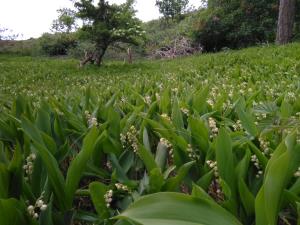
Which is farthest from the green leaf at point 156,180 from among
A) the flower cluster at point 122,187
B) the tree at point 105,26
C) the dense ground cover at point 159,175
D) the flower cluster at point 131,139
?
the tree at point 105,26

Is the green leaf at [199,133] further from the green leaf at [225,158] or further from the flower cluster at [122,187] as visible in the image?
the flower cluster at [122,187]

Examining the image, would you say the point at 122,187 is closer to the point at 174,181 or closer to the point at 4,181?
the point at 174,181

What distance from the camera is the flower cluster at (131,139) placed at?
1970 mm

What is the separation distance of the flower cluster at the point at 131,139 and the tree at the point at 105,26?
12.9m

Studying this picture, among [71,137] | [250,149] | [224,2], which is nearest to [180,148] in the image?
[250,149]

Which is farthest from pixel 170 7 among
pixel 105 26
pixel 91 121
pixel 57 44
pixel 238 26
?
pixel 91 121

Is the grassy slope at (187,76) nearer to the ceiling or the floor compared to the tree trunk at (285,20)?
nearer to the floor

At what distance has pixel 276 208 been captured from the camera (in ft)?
3.91

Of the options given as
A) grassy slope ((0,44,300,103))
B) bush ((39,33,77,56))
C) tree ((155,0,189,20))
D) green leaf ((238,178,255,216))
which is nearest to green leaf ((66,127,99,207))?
green leaf ((238,178,255,216))

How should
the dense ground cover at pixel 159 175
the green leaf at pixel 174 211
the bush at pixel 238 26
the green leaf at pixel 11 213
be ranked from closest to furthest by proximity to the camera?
the green leaf at pixel 174 211 → the dense ground cover at pixel 159 175 → the green leaf at pixel 11 213 → the bush at pixel 238 26

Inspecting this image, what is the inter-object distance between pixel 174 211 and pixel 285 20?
1450 centimetres

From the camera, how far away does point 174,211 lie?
3.35 feet

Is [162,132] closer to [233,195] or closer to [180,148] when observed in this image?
[180,148]

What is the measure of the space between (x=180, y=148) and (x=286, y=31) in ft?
45.4
